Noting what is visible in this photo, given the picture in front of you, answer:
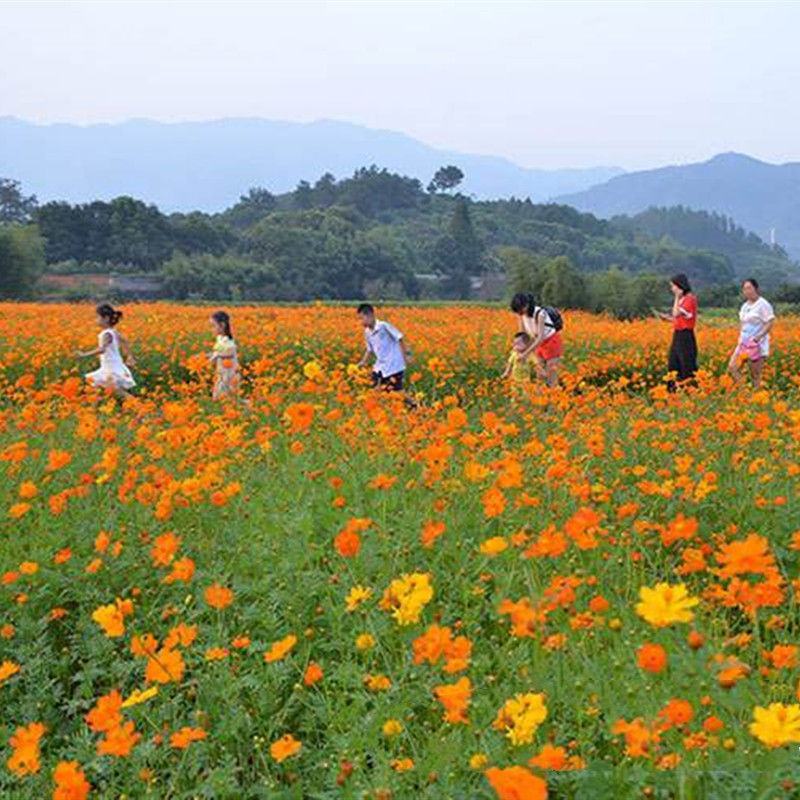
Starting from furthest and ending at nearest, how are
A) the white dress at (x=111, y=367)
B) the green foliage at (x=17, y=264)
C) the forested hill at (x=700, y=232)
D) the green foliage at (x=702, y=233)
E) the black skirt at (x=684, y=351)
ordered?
the forested hill at (x=700, y=232), the green foliage at (x=702, y=233), the green foliage at (x=17, y=264), the black skirt at (x=684, y=351), the white dress at (x=111, y=367)

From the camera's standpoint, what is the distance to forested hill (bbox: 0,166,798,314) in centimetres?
4409

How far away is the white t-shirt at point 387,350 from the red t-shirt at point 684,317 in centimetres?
296

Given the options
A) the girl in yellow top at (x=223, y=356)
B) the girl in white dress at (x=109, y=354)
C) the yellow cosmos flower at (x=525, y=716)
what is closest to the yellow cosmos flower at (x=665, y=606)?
the yellow cosmos flower at (x=525, y=716)

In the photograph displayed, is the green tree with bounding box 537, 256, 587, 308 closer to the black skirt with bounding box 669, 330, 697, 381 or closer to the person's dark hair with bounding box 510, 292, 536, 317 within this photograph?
the black skirt with bounding box 669, 330, 697, 381

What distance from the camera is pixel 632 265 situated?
100 metres

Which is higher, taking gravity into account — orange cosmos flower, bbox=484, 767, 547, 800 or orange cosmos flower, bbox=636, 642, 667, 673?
orange cosmos flower, bbox=636, 642, 667, 673

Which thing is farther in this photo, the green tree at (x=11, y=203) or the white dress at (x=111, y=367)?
the green tree at (x=11, y=203)

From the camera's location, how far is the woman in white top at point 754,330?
992 centimetres

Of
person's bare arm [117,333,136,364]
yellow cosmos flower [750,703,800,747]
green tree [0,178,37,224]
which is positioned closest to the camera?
yellow cosmos flower [750,703,800,747]

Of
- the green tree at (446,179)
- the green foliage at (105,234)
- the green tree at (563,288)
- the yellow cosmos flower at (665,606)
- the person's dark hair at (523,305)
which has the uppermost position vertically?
the green tree at (446,179)

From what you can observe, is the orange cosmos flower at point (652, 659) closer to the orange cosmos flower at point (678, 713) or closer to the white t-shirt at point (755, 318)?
the orange cosmos flower at point (678, 713)

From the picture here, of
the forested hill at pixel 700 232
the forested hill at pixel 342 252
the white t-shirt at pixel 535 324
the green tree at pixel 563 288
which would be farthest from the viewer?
the forested hill at pixel 700 232

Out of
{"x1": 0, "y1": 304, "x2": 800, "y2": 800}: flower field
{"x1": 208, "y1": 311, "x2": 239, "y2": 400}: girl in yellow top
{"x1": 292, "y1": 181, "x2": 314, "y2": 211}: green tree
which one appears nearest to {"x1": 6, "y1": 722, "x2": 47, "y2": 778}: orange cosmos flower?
{"x1": 0, "y1": 304, "x2": 800, "y2": 800}: flower field

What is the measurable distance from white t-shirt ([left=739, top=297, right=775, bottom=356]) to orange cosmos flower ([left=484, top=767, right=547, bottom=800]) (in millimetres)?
9066
